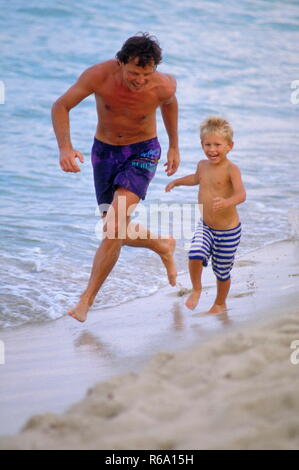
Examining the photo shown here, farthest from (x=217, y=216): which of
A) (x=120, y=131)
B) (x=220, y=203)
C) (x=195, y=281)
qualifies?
(x=120, y=131)

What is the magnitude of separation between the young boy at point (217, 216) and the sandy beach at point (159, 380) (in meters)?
0.20

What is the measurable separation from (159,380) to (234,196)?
191 centimetres

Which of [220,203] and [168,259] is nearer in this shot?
[220,203]

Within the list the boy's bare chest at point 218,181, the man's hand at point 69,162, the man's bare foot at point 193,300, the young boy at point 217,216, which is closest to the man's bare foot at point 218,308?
the young boy at point 217,216

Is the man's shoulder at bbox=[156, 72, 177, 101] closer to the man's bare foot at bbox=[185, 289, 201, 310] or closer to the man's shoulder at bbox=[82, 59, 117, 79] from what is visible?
the man's shoulder at bbox=[82, 59, 117, 79]

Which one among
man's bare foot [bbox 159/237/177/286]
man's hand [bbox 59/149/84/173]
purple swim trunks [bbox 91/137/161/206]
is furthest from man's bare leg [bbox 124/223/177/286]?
man's hand [bbox 59/149/84/173]

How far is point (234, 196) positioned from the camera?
478cm

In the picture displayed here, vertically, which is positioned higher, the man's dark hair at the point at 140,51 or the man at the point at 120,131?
the man's dark hair at the point at 140,51

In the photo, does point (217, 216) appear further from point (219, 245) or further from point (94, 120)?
point (94, 120)

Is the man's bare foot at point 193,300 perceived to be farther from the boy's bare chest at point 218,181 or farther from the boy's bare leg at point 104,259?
the boy's bare chest at point 218,181

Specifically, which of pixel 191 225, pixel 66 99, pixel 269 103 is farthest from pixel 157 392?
pixel 269 103

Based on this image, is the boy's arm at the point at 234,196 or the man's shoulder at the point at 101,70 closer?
the boy's arm at the point at 234,196

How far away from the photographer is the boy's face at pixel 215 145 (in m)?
4.88

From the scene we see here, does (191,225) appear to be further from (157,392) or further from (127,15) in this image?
(127,15)
